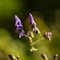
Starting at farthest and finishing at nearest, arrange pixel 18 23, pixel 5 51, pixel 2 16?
1. pixel 2 16
2. pixel 5 51
3. pixel 18 23

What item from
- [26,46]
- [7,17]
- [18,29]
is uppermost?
[18,29]

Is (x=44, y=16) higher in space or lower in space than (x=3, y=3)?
lower

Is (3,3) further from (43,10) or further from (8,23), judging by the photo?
(43,10)

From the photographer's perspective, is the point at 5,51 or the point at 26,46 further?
the point at 26,46

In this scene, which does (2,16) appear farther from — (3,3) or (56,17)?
(56,17)

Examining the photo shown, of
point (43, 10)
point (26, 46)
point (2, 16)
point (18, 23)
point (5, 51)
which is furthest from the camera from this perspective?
point (43, 10)

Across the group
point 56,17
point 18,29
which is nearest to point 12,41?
point 56,17
